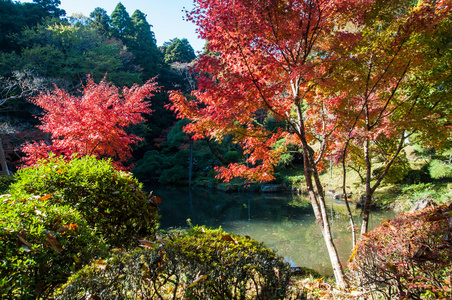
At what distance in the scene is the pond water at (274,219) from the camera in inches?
224

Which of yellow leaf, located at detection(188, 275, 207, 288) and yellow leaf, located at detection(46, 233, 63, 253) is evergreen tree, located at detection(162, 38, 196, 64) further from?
yellow leaf, located at detection(188, 275, 207, 288)

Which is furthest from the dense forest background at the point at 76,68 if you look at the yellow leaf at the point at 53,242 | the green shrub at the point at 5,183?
the yellow leaf at the point at 53,242

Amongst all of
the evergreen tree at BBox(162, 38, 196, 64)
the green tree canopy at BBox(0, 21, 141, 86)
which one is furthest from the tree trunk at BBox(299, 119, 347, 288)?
the evergreen tree at BBox(162, 38, 196, 64)

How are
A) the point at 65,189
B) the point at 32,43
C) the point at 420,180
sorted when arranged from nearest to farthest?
1. the point at 65,189
2. the point at 420,180
3. the point at 32,43

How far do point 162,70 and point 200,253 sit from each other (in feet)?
78.7

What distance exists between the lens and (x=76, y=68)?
14.1m

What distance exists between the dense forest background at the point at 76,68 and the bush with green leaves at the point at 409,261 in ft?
31.8

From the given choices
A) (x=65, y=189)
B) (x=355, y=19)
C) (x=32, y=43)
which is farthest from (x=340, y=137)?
(x=32, y=43)

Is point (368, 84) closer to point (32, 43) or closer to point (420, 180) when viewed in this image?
point (420, 180)

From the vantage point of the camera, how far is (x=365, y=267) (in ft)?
5.92

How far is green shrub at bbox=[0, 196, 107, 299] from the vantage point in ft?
3.69

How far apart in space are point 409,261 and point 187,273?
1.48 m

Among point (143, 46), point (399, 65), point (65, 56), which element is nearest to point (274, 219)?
point (399, 65)

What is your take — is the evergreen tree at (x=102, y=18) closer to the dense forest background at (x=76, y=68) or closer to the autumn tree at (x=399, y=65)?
the dense forest background at (x=76, y=68)
